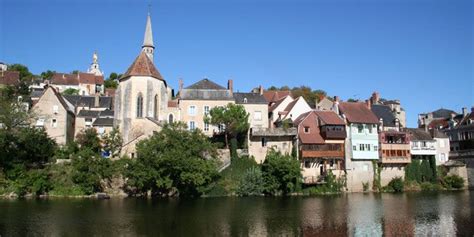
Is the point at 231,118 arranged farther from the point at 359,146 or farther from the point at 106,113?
the point at 106,113

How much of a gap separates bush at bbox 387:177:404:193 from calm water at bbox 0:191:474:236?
49.7ft

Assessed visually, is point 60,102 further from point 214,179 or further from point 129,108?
point 214,179

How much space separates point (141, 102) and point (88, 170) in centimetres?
1670

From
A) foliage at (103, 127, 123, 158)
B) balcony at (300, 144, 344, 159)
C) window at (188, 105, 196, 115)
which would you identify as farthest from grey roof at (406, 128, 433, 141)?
foliage at (103, 127, 123, 158)

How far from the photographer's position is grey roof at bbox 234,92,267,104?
6619 centimetres

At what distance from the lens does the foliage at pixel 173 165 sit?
49062 mm

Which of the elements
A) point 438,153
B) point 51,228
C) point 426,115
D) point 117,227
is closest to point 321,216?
point 117,227

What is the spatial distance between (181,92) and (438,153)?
45.0 metres

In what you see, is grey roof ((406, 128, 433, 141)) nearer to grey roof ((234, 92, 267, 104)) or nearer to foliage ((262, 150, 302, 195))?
foliage ((262, 150, 302, 195))

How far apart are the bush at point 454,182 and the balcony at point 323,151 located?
747 inches

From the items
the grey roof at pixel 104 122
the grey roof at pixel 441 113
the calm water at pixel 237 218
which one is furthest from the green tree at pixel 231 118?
the grey roof at pixel 441 113

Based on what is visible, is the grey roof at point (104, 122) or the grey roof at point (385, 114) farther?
the grey roof at point (385, 114)

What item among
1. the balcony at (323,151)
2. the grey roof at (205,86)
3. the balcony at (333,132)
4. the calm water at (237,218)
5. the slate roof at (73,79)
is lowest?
the calm water at (237,218)

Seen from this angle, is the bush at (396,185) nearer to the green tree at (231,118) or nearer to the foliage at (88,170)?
the green tree at (231,118)
